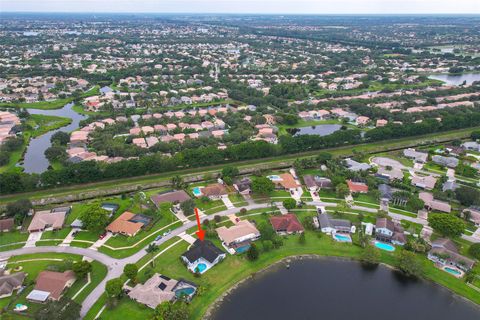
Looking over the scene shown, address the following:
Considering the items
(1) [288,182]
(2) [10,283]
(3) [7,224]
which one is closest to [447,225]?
(1) [288,182]

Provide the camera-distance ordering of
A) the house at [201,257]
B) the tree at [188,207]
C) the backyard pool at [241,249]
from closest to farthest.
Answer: the house at [201,257] → the backyard pool at [241,249] → the tree at [188,207]

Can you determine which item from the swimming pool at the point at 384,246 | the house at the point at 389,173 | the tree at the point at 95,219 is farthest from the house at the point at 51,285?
the house at the point at 389,173

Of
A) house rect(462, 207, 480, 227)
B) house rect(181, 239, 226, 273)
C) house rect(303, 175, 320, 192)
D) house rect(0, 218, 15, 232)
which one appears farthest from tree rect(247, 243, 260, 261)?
house rect(0, 218, 15, 232)

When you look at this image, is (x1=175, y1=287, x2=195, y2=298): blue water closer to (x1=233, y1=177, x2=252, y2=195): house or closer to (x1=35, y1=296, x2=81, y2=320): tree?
(x1=35, y1=296, x2=81, y2=320): tree

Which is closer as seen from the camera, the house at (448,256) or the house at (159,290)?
the house at (159,290)

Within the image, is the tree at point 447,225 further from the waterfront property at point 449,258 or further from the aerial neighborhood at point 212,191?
the waterfront property at point 449,258

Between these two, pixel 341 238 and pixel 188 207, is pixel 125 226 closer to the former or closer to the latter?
pixel 188 207

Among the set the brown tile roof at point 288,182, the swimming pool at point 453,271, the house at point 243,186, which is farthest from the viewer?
the brown tile roof at point 288,182
